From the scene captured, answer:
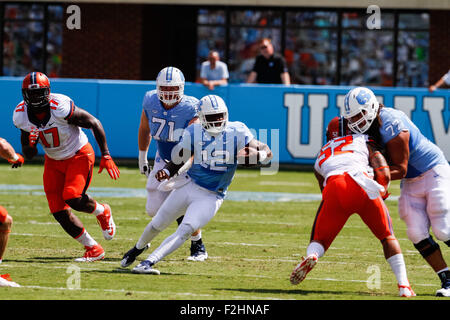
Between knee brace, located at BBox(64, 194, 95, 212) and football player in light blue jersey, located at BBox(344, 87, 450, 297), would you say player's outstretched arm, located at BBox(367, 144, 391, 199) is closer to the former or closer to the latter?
football player in light blue jersey, located at BBox(344, 87, 450, 297)

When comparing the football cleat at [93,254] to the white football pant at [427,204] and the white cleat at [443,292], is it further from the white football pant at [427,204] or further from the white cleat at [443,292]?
the white cleat at [443,292]

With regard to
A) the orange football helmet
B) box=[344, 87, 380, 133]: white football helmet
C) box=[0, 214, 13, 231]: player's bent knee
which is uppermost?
box=[344, 87, 380, 133]: white football helmet

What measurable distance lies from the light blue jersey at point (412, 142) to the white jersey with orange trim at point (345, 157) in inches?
7.2

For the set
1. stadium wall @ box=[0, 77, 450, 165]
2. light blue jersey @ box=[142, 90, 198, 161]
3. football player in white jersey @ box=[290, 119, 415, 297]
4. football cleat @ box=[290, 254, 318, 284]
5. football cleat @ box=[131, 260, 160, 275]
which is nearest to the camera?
football cleat @ box=[290, 254, 318, 284]

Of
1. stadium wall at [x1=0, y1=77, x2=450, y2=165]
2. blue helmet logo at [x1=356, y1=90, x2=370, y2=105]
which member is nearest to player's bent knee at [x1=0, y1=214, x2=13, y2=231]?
blue helmet logo at [x1=356, y1=90, x2=370, y2=105]

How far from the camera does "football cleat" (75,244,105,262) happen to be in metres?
8.06

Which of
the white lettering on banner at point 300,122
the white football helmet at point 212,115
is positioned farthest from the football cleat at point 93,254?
the white lettering on banner at point 300,122

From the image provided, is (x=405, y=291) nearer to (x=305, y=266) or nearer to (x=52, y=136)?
(x=305, y=266)

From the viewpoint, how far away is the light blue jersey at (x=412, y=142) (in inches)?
270

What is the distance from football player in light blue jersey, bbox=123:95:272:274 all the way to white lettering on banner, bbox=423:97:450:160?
817 centimetres

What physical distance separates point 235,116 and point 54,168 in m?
7.47

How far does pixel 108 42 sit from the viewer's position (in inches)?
821

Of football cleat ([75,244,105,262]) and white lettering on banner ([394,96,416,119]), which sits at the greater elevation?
white lettering on banner ([394,96,416,119])
